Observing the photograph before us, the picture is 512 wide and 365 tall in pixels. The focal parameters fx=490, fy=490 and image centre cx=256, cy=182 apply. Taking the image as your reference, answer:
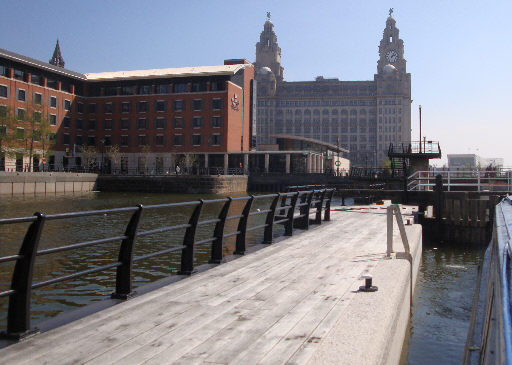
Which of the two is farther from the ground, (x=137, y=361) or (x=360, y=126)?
(x=360, y=126)

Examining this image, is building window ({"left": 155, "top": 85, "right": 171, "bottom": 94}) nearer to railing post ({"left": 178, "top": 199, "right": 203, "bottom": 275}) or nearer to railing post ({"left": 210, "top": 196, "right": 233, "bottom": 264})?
railing post ({"left": 210, "top": 196, "right": 233, "bottom": 264})

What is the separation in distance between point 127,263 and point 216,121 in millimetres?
72626

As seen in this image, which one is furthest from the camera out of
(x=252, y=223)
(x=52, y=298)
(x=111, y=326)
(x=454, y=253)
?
(x=252, y=223)

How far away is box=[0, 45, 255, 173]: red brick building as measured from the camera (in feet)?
253

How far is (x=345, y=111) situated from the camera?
180875mm

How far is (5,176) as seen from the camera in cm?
5081

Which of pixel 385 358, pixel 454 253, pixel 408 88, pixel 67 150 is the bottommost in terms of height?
pixel 454 253

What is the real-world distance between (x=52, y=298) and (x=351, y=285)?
21.8ft

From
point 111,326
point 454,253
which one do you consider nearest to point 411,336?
point 111,326

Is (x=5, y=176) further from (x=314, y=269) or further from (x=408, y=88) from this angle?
(x=408, y=88)

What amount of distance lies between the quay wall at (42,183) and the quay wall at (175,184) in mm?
3368

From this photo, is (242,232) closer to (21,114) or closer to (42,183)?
(42,183)

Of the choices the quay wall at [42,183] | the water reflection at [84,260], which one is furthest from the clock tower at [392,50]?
the water reflection at [84,260]

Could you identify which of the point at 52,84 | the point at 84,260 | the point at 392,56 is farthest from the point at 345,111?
the point at 84,260
